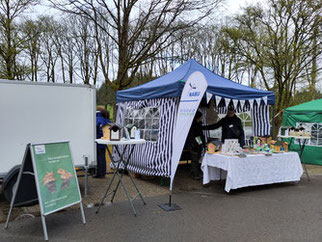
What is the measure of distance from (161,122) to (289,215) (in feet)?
10.4

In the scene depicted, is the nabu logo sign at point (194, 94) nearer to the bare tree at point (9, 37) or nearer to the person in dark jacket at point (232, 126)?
the person in dark jacket at point (232, 126)

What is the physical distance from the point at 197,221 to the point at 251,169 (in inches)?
84.3

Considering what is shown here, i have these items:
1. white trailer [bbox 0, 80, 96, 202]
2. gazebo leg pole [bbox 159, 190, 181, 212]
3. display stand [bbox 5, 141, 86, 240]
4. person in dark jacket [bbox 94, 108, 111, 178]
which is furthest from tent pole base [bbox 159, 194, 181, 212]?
person in dark jacket [bbox 94, 108, 111, 178]

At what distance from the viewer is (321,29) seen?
1128 centimetres

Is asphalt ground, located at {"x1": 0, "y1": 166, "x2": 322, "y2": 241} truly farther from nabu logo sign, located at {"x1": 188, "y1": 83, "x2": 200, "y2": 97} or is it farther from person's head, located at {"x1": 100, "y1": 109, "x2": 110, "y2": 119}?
person's head, located at {"x1": 100, "y1": 109, "x2": 110, "y2": 119}

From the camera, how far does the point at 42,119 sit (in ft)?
15.6

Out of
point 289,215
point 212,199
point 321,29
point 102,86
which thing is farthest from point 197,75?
point 102,86

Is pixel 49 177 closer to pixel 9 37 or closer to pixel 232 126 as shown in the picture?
pixel 232 126

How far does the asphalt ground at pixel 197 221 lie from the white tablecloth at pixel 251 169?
A: 1.01 feet

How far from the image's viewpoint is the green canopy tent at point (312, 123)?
923 cm

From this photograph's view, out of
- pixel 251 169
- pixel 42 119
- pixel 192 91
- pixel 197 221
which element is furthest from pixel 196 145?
pixel 42 119

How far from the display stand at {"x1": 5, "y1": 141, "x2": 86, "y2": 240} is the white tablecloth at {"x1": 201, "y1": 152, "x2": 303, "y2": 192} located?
293 centimetres

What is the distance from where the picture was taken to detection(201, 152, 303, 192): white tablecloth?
5.42m

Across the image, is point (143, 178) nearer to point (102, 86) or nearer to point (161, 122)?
point (161, 122)
